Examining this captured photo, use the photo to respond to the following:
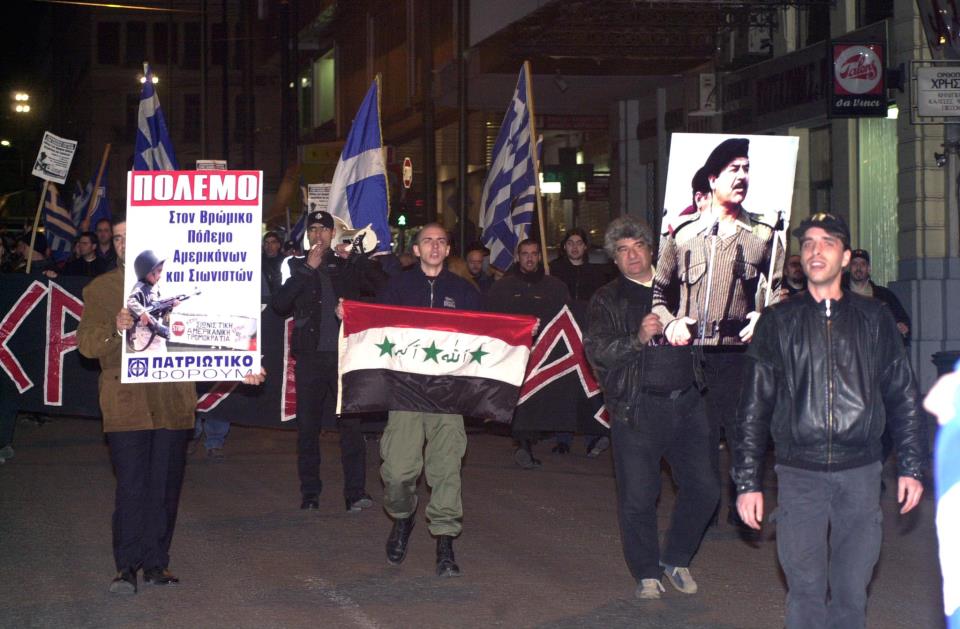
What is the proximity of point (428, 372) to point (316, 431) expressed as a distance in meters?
2.38

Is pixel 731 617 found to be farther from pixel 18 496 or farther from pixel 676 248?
pixel 18 496

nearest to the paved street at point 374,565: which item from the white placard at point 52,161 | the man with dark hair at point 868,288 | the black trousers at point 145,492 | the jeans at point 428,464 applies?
the black trousers at point 145,492

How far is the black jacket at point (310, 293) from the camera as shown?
1061 centimetres

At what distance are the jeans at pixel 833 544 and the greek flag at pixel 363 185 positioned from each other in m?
7.08

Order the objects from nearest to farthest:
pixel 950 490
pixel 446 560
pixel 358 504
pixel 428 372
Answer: pixel 950 490 → pixel 446 560 → pixel 428 372 → pixel 358 504

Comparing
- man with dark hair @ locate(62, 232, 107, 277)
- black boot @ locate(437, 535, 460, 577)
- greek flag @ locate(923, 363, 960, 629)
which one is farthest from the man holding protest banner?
man with dark hair @ locate(62, 232, 107, 277)

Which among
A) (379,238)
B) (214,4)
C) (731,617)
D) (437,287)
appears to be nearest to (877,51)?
(379,238)

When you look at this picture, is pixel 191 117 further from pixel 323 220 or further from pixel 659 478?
pixel 659 478

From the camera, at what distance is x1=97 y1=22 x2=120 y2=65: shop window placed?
270 feet

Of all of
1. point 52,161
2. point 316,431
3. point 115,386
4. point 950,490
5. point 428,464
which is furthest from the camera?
point 52,161

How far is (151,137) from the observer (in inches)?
559

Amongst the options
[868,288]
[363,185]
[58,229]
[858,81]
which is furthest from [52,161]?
[868,288]

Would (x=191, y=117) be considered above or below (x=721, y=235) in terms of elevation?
above

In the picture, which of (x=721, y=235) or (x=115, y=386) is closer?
(x=721, y=235)
